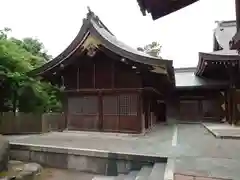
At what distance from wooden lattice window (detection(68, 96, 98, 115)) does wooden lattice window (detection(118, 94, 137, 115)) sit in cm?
121

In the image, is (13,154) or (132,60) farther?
(132,60)

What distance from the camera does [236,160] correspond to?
5234 mm

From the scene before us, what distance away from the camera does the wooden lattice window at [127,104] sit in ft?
33.2

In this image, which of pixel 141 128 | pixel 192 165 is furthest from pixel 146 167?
pixel 141 128

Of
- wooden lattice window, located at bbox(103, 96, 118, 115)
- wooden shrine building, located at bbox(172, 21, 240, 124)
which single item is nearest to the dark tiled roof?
wooden shrine building, located at bbox(172, 21, 240, 124)

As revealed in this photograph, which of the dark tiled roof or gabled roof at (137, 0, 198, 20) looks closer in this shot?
gabled roof at (137, 0, 198, 20)

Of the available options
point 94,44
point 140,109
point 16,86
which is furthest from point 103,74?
point 16,86

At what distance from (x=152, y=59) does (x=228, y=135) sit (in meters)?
3.89

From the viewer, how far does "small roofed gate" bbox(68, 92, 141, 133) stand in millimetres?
10156

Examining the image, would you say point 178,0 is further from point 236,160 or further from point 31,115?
point 31,115

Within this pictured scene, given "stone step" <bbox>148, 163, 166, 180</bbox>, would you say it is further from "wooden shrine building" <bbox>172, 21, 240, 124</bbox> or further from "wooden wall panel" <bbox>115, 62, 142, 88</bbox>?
"wooden shrine building" <bbox>172, 21, 240, 124</bbox>

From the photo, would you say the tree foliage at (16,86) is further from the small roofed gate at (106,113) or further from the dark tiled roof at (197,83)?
the dark tiled roof at (197,83)

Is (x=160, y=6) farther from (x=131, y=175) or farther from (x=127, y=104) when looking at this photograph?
(x=127, y=104)

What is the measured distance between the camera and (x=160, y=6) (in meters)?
4.15
